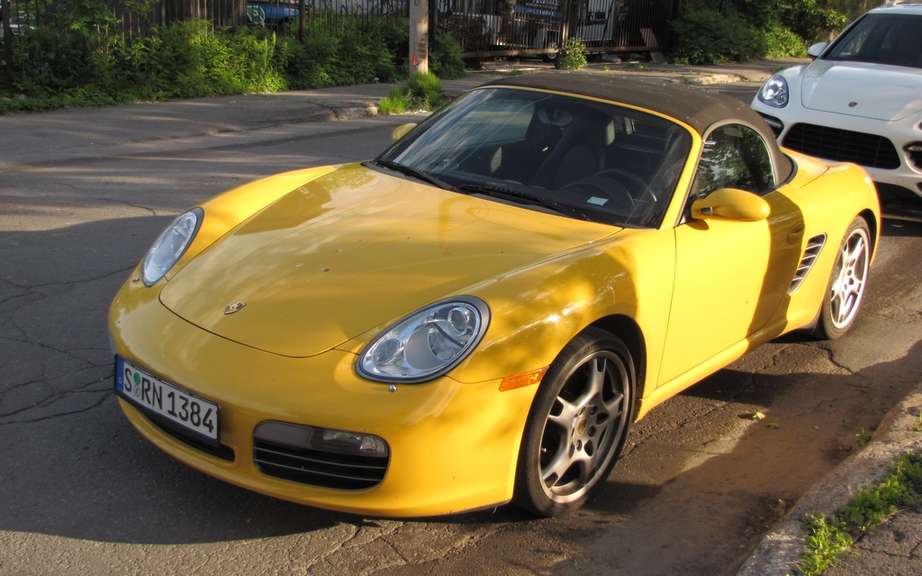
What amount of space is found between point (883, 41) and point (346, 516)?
298 inches

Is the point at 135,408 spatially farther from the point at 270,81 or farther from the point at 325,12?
the point at 325,12

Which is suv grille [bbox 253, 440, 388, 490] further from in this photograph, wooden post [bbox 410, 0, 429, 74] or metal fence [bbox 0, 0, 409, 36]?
wooden post [bbox 410, 0, 429, 74]

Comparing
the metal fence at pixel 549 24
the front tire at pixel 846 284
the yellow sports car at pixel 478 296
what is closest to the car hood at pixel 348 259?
the yellow sports car at pixel 478 296

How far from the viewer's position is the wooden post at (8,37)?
Result: 1195cm

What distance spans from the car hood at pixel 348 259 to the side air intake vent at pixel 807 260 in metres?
1.34

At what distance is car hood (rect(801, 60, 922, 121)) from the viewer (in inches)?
310

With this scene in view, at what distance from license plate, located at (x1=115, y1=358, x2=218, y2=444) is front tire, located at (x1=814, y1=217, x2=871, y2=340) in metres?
3.47

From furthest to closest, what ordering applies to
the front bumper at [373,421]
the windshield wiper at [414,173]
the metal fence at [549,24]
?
1. the metal fence at [549,24]
2. the windshield wiper at [414,173]
3. the front bumper at [373,421]

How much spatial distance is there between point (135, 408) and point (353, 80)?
1263 cm

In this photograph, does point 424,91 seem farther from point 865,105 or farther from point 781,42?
point 781,42

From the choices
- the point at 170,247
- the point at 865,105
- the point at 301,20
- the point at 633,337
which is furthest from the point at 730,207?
the point at 301,20

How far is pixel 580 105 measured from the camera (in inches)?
183

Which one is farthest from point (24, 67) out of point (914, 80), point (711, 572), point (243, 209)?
point (711, 572)

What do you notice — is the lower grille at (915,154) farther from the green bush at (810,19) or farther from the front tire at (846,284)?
the green bush at (810,19)
